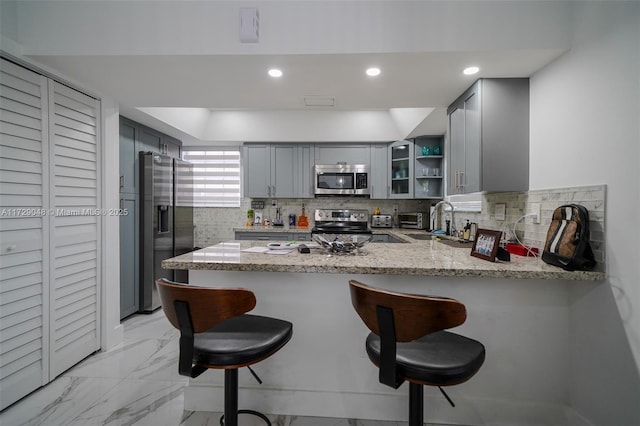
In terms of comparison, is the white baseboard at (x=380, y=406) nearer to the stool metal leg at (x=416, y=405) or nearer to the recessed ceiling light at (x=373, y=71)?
the stool metal leg at (x=416, y=405)

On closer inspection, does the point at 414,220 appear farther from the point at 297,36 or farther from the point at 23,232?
the point at 23,232

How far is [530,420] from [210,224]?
14.4ft

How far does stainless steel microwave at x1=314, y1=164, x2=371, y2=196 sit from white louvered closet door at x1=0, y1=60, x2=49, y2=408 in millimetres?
2917

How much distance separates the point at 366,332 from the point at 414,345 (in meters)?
0.56

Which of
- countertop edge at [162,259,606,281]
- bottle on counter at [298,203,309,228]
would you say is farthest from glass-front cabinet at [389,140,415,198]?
countertop edge at [162,259,606,281]

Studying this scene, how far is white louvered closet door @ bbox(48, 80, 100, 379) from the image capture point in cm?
197

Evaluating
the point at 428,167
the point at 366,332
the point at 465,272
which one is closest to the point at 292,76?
the point at 465,272

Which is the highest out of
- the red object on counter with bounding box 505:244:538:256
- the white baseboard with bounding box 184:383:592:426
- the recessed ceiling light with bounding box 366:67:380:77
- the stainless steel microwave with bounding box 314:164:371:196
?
the recessed ceiling light with bounding box 366:67:380:77

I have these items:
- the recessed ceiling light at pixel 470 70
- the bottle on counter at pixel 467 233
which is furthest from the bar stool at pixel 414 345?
the bottle on counter at pixel 467 233

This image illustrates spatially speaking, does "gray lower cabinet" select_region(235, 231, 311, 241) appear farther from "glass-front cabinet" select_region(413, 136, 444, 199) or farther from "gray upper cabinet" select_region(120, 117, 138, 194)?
"glass-front cabinet" select_region(413, 136, 444, 199)

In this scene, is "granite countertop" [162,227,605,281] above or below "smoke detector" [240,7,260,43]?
below

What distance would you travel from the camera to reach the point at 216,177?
464cm

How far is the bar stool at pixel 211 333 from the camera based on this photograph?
1.04 metres

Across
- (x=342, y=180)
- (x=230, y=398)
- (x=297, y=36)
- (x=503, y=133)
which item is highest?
(x=297, y=36)
